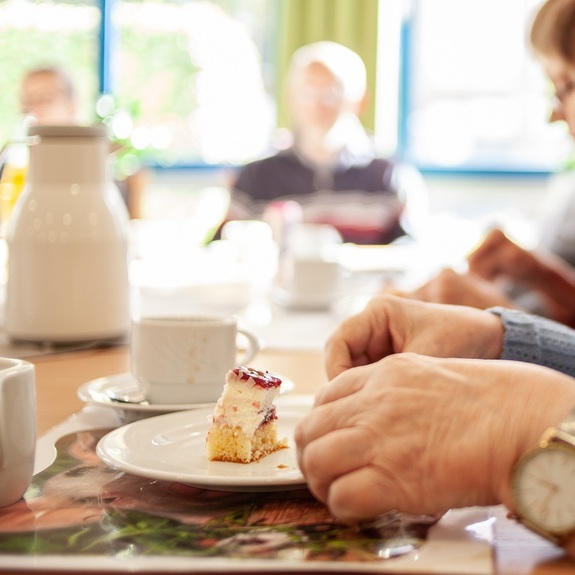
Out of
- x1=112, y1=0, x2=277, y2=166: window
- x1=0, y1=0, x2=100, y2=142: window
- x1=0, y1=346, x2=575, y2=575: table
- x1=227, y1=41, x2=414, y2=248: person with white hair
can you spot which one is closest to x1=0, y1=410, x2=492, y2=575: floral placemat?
x1=0, y1=346, x2=575, y2=575: table

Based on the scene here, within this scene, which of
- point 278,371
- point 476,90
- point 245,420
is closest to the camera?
point 245,420

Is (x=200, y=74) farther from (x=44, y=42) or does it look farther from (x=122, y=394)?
(x=122, y=394)

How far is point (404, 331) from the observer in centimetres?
72

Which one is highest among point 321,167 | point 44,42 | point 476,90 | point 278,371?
point 44,42

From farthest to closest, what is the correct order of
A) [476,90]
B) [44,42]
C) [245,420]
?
1. [44,42]
2. [476,90]
3. [245,420]

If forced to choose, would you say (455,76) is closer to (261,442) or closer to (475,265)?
(475,265)

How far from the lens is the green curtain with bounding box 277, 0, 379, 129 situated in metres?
5.13

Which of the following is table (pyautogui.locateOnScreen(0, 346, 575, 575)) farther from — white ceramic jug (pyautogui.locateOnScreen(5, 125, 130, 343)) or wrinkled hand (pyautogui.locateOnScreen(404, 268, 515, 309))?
wrinkled hand (pyautogui.locateOnScreen(404, 268, 515, 309))

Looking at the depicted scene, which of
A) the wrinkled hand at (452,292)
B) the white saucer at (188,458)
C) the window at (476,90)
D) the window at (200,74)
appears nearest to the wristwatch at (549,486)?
the white saucer at (188,458)

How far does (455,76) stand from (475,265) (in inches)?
163

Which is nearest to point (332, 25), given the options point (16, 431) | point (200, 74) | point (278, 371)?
point (200, 74)

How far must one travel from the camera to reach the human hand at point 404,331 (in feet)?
2.34

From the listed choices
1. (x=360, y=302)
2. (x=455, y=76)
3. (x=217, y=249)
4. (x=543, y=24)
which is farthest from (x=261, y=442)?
(x=455, y=76)

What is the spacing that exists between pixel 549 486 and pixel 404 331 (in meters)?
0.29
